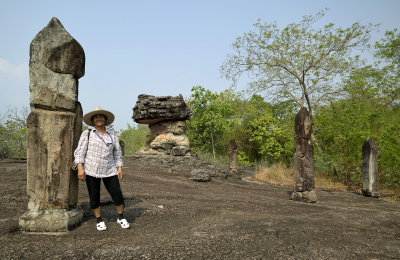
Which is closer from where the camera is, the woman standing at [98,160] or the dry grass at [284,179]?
the woman standing at [98,160]

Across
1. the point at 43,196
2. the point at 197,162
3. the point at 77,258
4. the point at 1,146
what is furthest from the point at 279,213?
the point at 1,146

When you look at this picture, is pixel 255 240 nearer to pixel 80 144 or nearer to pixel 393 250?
pixel 393 250

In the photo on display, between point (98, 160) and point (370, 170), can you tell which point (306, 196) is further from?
point (98, 160)

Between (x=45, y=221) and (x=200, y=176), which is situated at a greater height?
(x=45, y=221)

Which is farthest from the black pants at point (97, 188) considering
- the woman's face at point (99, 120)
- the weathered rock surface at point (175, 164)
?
the weathered rock surface at point (175, 164)

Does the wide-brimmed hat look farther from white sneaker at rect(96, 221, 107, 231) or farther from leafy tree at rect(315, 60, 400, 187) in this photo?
leafy tree at rect(315, 60, 400, 187)

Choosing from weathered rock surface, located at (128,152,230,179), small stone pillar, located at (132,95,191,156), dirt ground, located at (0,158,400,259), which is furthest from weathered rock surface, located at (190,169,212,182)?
dirt ground, located at (0,158,400,259)

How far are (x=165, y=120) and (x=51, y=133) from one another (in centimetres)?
1110

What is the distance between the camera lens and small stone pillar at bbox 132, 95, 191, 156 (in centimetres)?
1435

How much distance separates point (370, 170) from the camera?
10156 millimetres

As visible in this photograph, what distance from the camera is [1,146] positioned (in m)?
14.4

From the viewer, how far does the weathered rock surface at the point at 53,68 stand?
155 inches

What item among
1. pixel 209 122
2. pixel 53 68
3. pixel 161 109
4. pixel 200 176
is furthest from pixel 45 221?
pixel 209 122

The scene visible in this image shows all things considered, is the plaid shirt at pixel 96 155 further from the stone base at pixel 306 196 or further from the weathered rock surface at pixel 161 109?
the weathered rock surface at pixel 161 109
